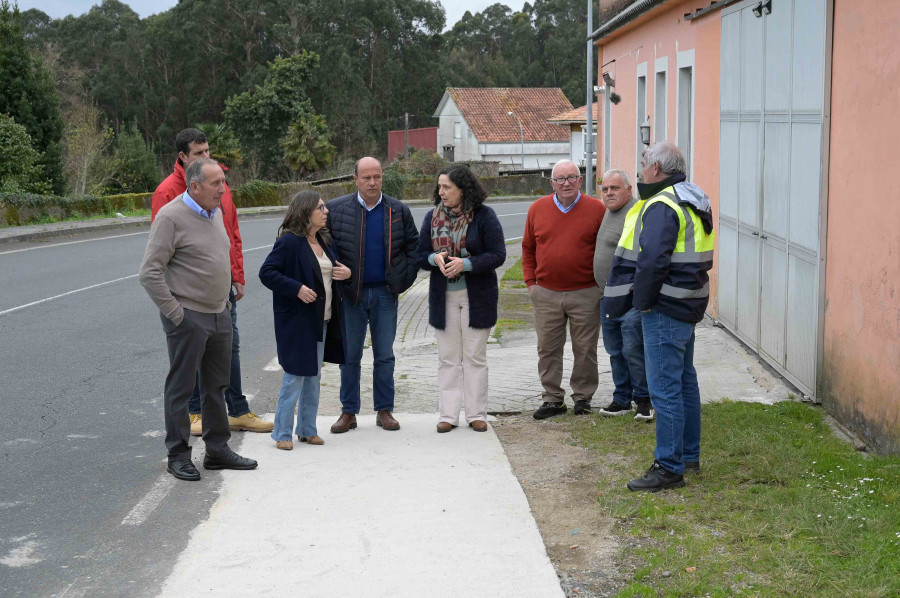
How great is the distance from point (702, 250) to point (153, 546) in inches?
128

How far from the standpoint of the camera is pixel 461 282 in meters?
7.02

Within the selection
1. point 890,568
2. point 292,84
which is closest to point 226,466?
point 890,568

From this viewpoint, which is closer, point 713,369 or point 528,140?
point 713,369

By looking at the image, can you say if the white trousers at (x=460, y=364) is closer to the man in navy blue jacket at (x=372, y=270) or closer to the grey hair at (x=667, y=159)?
the man in navy blue jacket at (x=372, y=270)

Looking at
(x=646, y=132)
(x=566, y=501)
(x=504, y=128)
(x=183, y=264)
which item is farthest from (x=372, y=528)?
(x=504, y=128)

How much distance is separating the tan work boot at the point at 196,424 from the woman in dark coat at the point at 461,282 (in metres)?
1.66

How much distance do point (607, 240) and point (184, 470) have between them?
318cm

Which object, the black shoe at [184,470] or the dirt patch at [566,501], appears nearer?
the dirt patch at [566,501]

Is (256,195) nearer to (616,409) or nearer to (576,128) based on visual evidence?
(576,128)

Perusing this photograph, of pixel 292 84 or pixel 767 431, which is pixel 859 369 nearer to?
pixel 767 431

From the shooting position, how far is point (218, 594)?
14.3ft

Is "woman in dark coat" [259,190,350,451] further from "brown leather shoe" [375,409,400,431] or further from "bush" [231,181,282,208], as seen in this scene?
"bush" [231,181,282,208]

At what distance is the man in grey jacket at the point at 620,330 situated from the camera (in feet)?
22.9

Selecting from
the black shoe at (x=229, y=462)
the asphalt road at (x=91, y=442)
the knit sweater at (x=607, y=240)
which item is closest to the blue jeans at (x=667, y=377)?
the knit sweater at (x=607, y=240)
